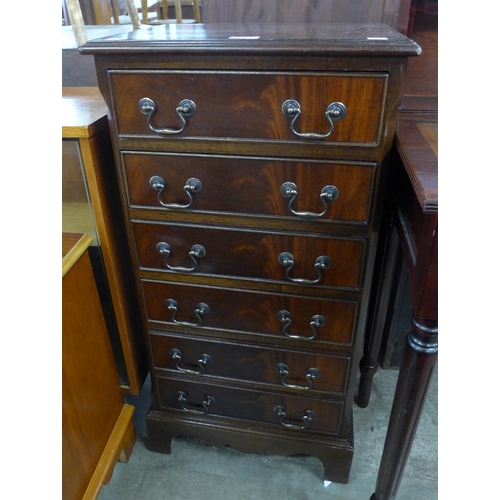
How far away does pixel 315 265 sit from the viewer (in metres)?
0.86

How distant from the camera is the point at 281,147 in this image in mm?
762

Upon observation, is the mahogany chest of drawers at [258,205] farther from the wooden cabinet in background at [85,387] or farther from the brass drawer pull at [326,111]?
the wooden cabinet in background at [85,387]

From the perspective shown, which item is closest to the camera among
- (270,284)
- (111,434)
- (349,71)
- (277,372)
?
(349,71)

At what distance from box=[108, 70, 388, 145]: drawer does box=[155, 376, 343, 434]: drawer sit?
639 millimetres

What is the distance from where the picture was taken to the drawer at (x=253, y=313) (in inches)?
36.5

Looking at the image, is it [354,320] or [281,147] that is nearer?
[281,147]

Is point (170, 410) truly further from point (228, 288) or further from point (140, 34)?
point (140, 34)

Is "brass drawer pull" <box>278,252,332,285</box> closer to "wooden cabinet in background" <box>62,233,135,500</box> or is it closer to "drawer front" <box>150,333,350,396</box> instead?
"drawer front" <box>150,333,350,396</box>

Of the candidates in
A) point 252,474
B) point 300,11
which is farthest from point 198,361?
point 300,11

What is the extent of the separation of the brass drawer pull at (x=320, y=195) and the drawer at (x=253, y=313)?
0.20m

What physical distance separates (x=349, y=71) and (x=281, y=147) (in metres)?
0.16

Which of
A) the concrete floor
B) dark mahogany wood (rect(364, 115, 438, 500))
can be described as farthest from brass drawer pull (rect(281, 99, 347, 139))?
the concrete floor

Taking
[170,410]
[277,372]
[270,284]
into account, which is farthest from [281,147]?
[170,410]

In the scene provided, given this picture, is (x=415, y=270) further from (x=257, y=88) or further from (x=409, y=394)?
(x=257, y=88)
